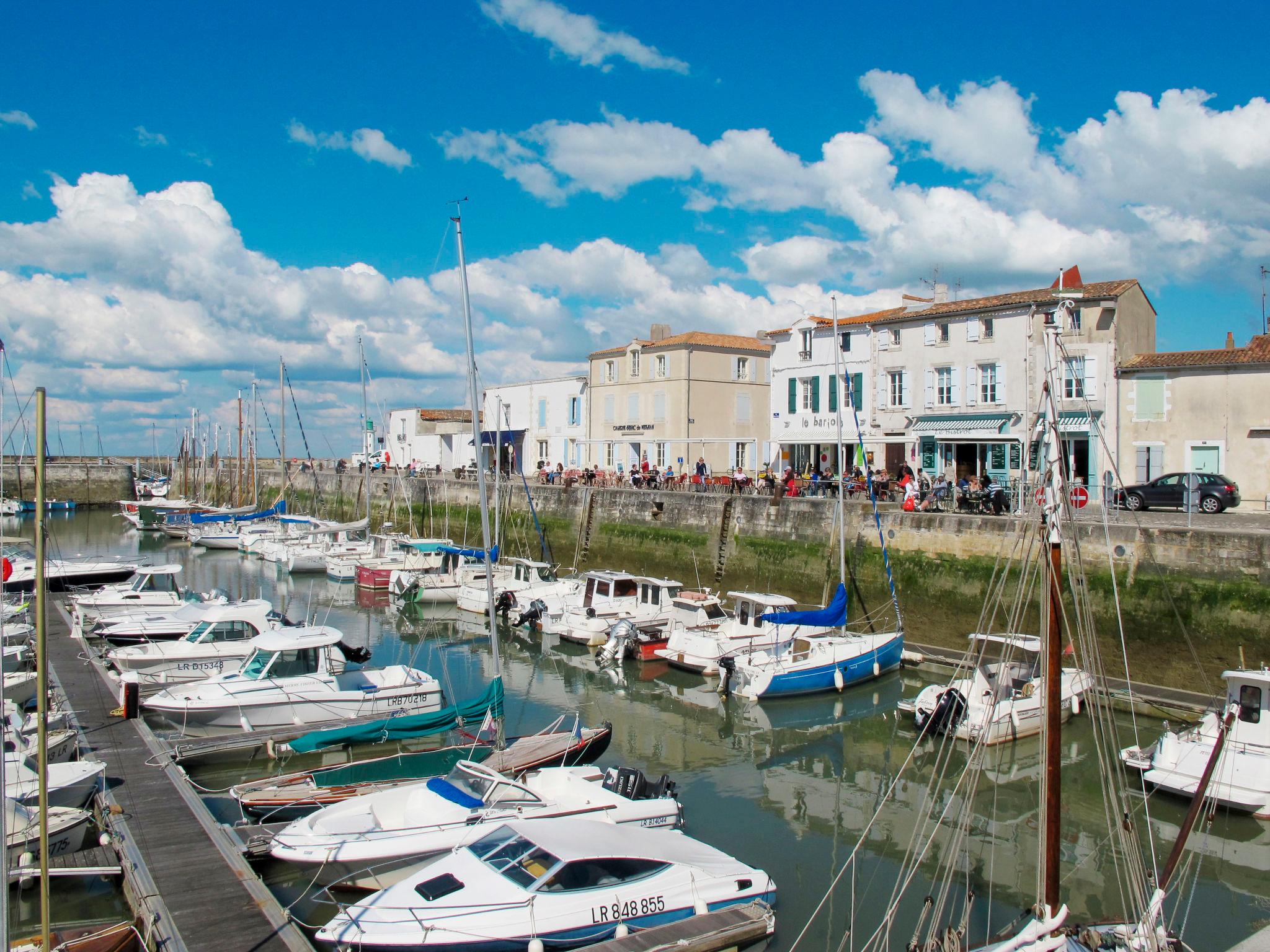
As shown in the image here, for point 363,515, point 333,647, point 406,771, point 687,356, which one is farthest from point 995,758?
point 363,515

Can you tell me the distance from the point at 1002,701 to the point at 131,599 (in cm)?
2425

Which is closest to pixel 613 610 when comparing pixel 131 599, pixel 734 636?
pixel 734 636

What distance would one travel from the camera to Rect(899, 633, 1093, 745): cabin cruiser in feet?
56.4

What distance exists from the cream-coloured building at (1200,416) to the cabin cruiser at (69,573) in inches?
1370

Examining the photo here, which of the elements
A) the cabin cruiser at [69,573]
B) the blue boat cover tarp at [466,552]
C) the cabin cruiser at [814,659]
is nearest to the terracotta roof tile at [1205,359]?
the cabin cruiser at [814,659]

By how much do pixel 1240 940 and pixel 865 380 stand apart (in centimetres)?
2717

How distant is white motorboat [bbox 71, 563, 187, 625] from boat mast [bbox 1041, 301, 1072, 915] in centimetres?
2403

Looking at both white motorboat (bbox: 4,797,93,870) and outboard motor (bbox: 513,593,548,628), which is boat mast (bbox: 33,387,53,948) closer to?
white motorboat (bbox: 4,797,93,870)

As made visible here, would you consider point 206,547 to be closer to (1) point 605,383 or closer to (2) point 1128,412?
(1) point 605,383

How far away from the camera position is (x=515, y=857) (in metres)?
10.0

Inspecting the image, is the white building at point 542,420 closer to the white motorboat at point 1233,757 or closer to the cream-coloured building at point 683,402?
the cream-coloured building at point 683,402

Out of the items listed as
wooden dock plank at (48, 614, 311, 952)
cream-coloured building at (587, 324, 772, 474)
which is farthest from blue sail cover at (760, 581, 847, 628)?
cream-coloured building at (587, 324, 772, 474)

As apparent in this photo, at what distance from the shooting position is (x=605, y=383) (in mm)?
48781

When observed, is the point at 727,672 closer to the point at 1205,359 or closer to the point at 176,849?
the point at 176,849
